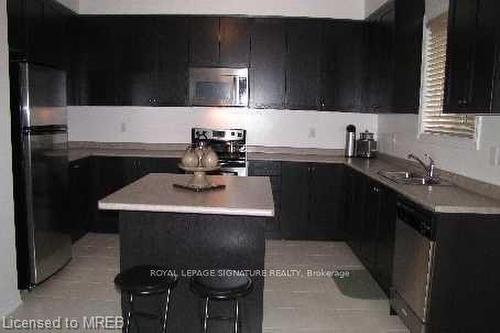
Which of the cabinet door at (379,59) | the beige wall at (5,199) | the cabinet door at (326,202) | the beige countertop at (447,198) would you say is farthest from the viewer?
the cabinet door at (326,202)

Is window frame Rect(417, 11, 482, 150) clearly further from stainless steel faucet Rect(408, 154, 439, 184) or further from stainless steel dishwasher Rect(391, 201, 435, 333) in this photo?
stainless steel dishwasher Rect(391, 201, 435, 333)

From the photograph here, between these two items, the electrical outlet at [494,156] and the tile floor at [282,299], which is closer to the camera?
the electrical outlet at [494,156]

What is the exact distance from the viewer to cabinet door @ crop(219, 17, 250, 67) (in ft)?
16.2

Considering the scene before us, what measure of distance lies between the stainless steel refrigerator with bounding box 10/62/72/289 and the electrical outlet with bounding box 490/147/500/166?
3223mm

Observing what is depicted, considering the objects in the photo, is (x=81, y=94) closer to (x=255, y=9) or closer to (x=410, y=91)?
(x=255, y=9)

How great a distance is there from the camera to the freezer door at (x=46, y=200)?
3232mm

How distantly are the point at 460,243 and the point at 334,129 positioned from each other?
3.04m

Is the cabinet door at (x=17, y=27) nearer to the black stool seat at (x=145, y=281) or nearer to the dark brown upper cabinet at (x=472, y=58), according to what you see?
the black stool seat at (x=145, y=281)

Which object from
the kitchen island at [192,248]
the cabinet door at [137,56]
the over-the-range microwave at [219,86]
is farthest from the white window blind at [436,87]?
the cabinet door at [137,56]

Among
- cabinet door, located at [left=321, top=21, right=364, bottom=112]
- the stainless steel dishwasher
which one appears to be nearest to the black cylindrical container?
cabinet door, located at [left=321, top=21, right=364, bottom=112]

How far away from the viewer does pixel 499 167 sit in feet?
8.92

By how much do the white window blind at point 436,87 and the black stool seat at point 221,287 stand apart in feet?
7.09

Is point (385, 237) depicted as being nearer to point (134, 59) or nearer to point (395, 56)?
point (395, 56)

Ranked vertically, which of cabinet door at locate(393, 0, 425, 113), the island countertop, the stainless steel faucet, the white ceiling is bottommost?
the island countertop
